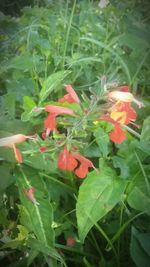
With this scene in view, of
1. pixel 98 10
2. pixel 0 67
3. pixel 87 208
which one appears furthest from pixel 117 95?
pixel 98 10

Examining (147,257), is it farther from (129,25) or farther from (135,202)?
(129,25)

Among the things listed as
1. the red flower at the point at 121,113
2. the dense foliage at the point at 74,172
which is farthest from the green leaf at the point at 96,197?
the red flower at the point at 121,113

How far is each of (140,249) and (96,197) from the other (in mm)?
117

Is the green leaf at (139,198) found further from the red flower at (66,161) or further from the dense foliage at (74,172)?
the red flower at (66,161)

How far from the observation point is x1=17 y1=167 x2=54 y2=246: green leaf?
60 centimetres

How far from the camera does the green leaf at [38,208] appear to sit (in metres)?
0.60

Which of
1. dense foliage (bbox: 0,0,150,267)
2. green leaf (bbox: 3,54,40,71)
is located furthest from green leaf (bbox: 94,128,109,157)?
green leaf (bbox: 3,54,40,71)

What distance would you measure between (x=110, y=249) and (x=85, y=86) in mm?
355

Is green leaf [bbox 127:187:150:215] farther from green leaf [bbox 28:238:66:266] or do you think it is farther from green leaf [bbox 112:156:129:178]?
green leaf [bbox 28:238:66:266]

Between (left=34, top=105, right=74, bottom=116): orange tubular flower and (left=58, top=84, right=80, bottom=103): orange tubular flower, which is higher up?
(left=58, top=84, right=80, bottom=103): orange tubular flower

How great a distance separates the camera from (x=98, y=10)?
3.78ft

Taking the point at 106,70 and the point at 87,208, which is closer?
the point at 87,208

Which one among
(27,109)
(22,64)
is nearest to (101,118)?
(27,109)

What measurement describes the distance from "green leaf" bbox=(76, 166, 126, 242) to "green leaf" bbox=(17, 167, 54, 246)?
5 centimetres
